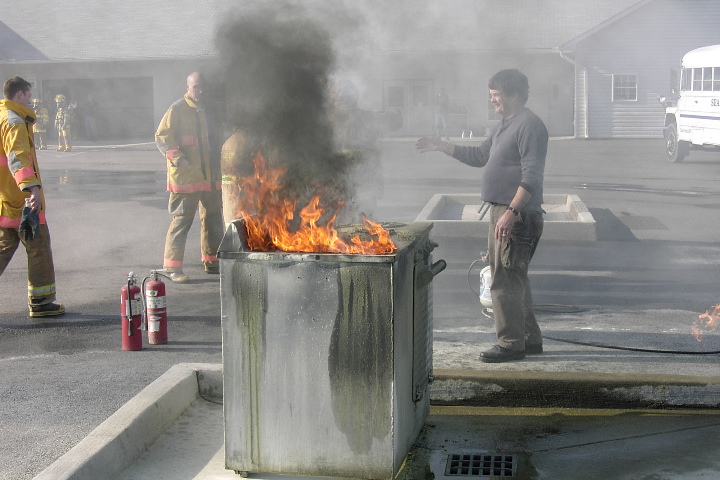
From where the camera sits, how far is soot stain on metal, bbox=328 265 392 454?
10.1ft

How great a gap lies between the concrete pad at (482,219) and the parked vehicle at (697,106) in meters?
6.37

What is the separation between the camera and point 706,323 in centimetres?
562

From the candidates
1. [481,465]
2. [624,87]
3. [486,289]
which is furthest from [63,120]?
[481,465]

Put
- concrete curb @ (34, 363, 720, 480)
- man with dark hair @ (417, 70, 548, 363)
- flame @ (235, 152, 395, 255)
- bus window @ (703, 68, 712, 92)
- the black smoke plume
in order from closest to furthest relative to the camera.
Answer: flame @ (235, 152, 395, 255) → the black smoke plume → concrete curb @ (34, 363, 720, 480) → man with dark hair @ (417, 70, 548, 363) → bus window @ (703, 68, 712, 92)

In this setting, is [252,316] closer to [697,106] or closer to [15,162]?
Answer: [15,162]

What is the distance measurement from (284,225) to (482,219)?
6693 millimetres

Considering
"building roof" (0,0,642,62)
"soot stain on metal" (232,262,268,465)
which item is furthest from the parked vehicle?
"soot stain on metal" (232,262,268,465)

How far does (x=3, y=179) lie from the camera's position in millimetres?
5926

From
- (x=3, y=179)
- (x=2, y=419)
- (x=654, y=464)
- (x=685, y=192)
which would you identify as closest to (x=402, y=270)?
(x=654, y=464)

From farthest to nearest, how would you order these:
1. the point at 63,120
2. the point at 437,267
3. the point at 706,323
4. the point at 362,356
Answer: the point at 63,120 < the point at 706,323 < the point at 437,267 < the point at 362,356

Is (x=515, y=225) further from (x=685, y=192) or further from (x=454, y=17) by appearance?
(x=685, y=192)

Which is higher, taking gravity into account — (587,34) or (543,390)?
(587,34)

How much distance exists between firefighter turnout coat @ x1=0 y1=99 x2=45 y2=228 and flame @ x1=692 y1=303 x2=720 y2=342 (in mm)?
4422

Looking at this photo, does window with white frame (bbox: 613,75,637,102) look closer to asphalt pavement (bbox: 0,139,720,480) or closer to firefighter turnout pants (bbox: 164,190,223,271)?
asphalt pavement (bbox: 0,139,720,480)
